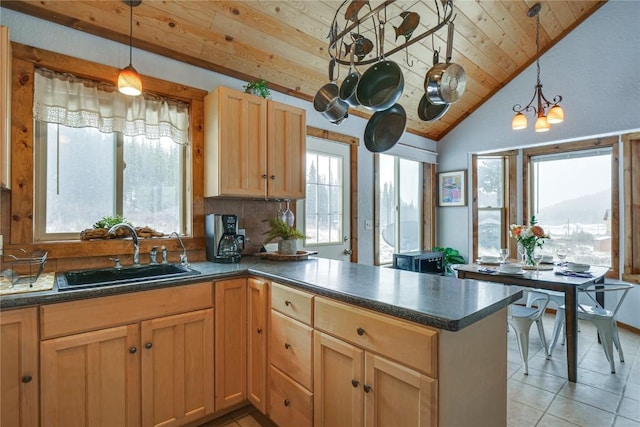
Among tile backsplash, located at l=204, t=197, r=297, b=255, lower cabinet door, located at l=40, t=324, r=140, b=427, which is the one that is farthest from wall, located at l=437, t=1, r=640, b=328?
lower cabinet door, located at l=40, t=324, r=140, b=427

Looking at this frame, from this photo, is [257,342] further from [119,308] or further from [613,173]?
[613,173]

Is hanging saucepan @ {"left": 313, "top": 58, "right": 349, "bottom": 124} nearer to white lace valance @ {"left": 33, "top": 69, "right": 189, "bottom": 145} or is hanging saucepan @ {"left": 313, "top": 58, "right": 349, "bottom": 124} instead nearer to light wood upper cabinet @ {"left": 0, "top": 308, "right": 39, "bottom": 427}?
white lace valance @ {"left": 33, "top": 69, "right": 189, "bottom": 145}

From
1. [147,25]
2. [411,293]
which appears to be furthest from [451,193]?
[147,25]

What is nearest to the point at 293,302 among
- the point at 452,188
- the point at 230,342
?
the point at 230,342

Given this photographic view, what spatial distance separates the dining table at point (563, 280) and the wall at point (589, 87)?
4.65ft

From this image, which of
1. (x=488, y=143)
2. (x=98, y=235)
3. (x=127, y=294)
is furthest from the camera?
(x=488, y=143)

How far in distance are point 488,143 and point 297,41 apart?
301 cm

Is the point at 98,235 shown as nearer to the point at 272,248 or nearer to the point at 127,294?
the point at 127,294

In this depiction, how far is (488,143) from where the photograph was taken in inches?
171

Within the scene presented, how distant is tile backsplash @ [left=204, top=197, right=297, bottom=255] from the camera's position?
8.66 ft

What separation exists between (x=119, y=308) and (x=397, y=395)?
53.6 inches

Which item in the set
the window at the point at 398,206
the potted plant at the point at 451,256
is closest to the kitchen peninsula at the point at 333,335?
the window at the point at 398,206

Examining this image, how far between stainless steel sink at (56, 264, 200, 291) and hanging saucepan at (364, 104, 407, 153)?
1.30m

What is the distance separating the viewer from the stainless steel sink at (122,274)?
72.6 inches
